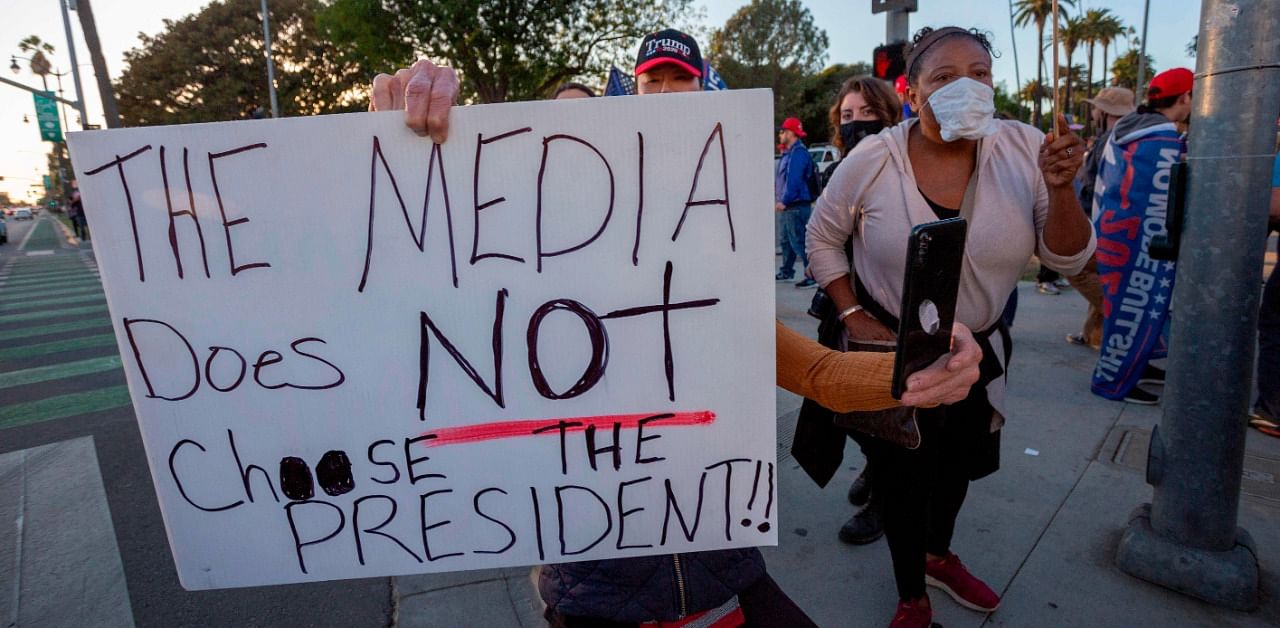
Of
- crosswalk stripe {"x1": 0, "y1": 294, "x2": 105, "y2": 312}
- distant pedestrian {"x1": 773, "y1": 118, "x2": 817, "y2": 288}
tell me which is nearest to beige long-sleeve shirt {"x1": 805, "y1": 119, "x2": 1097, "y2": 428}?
distant pedestrian {"x1": 773, "y1": 118, "x2": 817, "y2": 288}

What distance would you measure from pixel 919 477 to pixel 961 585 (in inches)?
22.0

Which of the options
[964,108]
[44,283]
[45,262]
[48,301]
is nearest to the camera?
[964,108]

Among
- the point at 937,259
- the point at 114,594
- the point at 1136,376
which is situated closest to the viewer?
the point at 937,259

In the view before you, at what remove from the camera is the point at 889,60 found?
17.1 ft

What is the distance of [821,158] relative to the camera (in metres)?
21.1

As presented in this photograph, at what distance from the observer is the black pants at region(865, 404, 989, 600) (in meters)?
1.91

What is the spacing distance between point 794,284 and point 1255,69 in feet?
20.0

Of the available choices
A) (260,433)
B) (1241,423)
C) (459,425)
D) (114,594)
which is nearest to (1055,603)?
(1241,423)

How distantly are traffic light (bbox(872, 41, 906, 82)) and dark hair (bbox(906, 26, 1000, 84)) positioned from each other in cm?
345

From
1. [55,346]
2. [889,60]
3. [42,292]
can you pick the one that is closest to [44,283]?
[42,292]

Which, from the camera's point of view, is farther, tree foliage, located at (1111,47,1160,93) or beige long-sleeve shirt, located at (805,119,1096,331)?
tree foliage, located at (1111,47,1160,93)

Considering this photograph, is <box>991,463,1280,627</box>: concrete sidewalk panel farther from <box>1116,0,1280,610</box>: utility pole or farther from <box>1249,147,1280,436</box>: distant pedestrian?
<box>1249,147,1280,436</box>: distant pedestrian

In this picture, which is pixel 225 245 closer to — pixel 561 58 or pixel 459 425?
pixel 459 425

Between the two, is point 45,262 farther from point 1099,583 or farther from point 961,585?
point 1099,583
